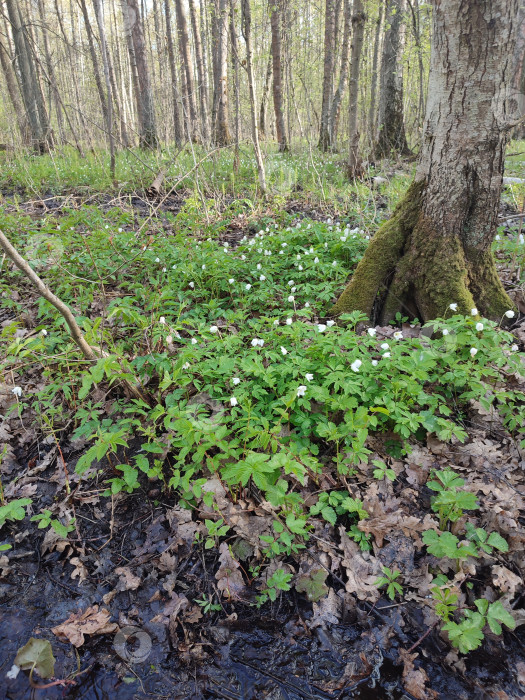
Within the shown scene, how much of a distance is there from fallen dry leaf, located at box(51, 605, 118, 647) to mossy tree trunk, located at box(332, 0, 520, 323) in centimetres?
283

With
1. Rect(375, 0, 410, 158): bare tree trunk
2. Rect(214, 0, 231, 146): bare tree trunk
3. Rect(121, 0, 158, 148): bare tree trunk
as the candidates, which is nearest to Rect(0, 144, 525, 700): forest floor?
Rect(375, 0, 410, 158): bare tree trunk

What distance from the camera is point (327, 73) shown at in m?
12.3

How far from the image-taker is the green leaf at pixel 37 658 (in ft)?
6.12

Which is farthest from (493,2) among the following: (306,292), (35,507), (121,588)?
(35,507)

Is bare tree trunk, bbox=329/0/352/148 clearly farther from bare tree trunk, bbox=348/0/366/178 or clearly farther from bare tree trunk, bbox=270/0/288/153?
bare tree trunk, bbox=348/0/366/178

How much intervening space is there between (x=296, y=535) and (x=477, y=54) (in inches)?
135

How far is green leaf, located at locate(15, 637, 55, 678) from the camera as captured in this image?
186 centimetres

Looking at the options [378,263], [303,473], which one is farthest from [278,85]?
[303,473]

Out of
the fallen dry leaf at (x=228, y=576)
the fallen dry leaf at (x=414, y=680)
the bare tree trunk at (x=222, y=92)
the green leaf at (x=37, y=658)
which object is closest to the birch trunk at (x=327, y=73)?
the bare tree trunk at (x=222, y=92)

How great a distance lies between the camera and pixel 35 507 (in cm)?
263

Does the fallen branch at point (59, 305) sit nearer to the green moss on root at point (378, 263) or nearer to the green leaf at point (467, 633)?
the green moss on root at point (378, 263)

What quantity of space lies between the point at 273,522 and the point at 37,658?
4.16ft

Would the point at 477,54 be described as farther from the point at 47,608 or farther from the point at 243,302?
the point at 47,608

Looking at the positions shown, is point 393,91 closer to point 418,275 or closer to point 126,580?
point 418,275
